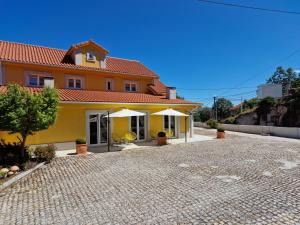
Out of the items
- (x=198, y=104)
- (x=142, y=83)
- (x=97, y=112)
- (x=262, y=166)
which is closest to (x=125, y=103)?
(x=97, y=112)

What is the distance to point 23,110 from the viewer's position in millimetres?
9867

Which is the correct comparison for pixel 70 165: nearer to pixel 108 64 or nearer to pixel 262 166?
pixel 262 166

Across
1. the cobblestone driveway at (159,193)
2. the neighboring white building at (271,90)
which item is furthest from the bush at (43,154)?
the neighboring white building at (271,90)

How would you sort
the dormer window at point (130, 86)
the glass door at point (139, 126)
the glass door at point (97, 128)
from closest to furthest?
1. the glass door at point (97, 128)
2. the glass door at point (139, 126)
3. the dormer window at point (130, 86)

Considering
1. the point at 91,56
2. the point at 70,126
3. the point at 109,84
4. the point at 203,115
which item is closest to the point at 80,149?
the point at 70,126

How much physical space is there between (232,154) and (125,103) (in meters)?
8.76

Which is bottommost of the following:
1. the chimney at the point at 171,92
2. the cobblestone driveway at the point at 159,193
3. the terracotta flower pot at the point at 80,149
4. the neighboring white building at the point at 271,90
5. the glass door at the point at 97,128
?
the cobblestone driveway at the point at 159,193

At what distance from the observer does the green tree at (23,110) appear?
9.82m

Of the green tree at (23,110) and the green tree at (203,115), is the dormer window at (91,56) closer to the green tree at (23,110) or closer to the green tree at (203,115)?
the green tree at (23,110)

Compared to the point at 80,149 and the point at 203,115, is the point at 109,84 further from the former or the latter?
the point at 203,115

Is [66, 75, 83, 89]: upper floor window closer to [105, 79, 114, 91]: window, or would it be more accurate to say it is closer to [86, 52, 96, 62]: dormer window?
[86, 52, 96, 62]: dormer window

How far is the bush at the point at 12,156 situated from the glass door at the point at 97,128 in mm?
5023

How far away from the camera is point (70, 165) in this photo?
10820 mm

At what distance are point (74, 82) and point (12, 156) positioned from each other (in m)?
9.96
